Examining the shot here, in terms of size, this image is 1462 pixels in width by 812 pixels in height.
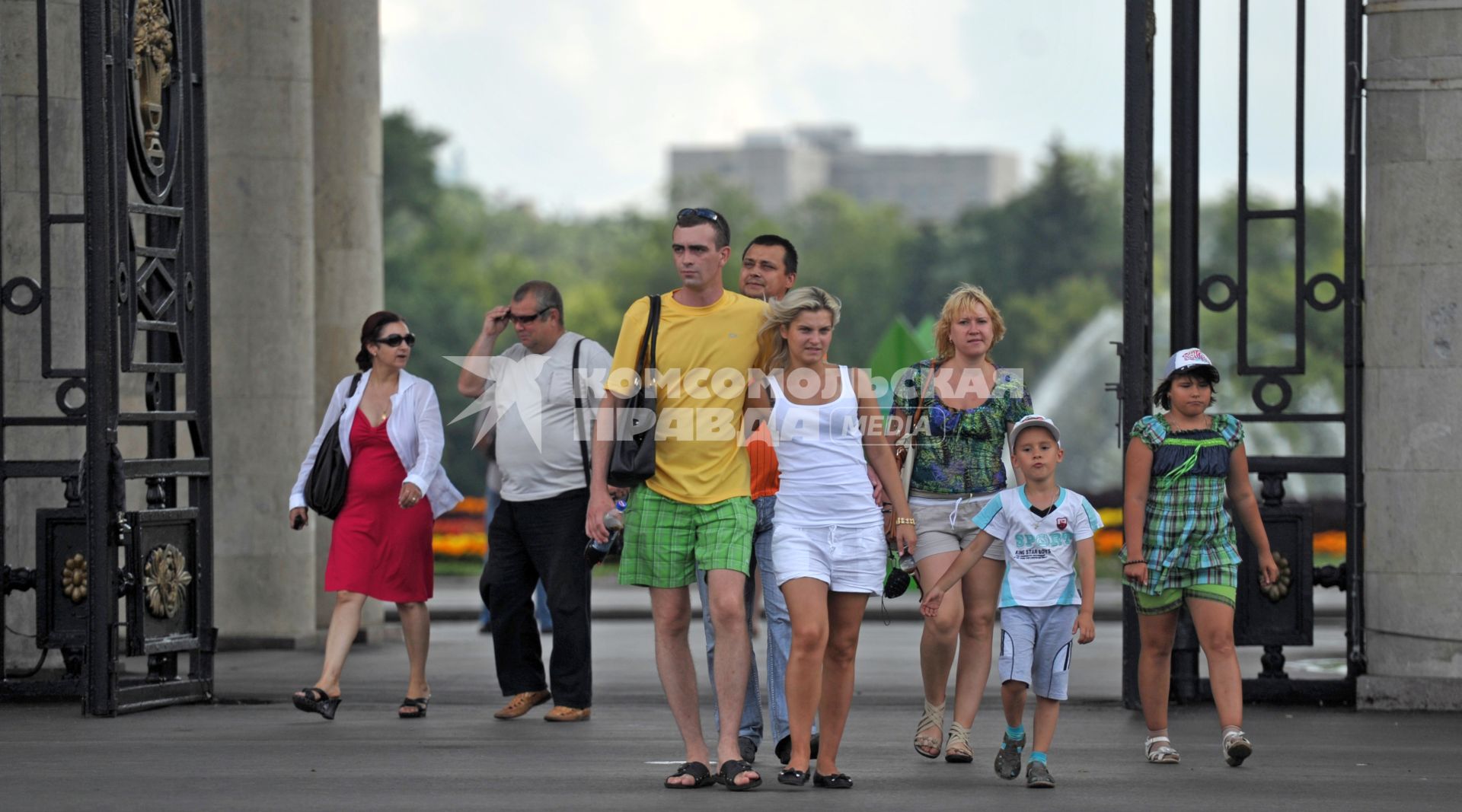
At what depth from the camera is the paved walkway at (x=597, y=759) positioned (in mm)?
7789

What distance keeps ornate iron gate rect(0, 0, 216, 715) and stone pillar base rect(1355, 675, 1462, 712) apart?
5.91 metres

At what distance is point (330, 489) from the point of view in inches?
411

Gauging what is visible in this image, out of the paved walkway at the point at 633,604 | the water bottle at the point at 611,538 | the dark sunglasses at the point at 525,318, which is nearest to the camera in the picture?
the water bottle at the point at 611,538

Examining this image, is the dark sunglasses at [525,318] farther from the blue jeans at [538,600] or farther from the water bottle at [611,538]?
the blue jeans at [538,600]

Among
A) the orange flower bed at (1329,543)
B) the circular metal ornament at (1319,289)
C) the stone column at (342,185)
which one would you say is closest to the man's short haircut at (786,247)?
the circular metal ornament at (1319,289)

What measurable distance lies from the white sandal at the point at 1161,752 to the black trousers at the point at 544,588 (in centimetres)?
278

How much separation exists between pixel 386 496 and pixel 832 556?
3297 millimetres

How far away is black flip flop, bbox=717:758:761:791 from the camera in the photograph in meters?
7.88

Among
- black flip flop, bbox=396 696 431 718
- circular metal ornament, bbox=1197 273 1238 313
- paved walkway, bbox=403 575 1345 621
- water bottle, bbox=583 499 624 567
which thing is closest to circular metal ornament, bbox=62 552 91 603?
black flip flop, bbox=396 696 431 718

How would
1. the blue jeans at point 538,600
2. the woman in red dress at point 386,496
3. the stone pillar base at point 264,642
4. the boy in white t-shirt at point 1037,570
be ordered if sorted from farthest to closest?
1. the blue jeans at point 538,600
2. the stone pillar base at point 264,642
3. the woman in red dress at point 386,496
4. the boy in white t-shirt at point 1037,570

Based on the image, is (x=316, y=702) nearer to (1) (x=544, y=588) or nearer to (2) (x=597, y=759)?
(1) (x=544, y=588)

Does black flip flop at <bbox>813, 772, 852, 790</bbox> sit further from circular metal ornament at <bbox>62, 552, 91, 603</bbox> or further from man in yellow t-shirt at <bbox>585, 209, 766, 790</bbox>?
circular metal ornament at <bbox>62, 552, 91, 603</bbox>

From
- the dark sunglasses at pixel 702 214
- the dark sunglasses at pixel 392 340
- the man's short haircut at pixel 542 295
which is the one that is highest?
the dark sunglasses at pixel 702 214

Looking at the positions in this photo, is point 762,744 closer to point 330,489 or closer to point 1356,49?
point 330,489
